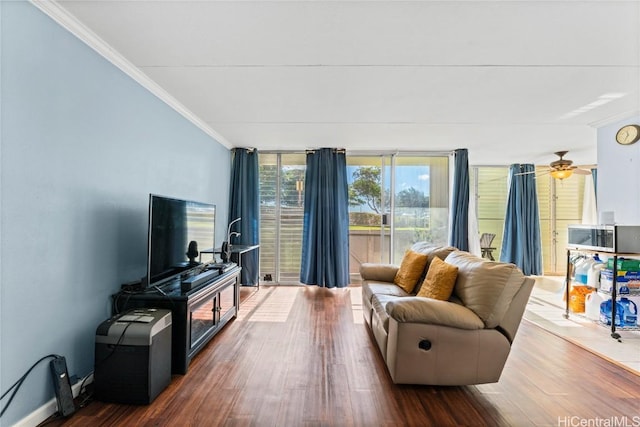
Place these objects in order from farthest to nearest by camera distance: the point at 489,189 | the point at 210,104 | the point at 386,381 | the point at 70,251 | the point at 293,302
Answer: the point at 489,189
the point at 293,302
the point at 210,104
the point at 386,381
the point at 70,251

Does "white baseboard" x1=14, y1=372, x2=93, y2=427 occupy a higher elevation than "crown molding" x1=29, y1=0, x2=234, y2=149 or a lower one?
lower

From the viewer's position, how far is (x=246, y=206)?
4.77 m

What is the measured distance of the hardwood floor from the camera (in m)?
1.69

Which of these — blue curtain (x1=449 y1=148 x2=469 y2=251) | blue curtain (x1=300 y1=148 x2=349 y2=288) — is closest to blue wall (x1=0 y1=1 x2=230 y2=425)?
blue curtain (x1=300 y1=148 x2=349 y2=288)

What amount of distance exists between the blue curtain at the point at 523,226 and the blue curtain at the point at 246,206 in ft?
16.1

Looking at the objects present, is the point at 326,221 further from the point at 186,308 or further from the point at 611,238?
the point at 611,238

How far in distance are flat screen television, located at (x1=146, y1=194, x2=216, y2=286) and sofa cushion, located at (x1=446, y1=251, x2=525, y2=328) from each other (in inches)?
94.5

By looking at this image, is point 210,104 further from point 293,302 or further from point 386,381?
point 386,381

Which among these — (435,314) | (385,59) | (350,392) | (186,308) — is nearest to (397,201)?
(385,59)

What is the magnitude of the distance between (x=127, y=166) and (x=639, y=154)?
16.8 feet

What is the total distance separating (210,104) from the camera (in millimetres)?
3014

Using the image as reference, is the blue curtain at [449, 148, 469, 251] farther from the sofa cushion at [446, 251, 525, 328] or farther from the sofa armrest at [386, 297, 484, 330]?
the sofa armrest at [386, 297, 484, 330]

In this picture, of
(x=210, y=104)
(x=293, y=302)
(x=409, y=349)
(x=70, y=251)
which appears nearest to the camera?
(x=70, y=251)

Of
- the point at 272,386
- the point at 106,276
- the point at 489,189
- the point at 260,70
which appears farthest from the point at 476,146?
the point at 106,276
